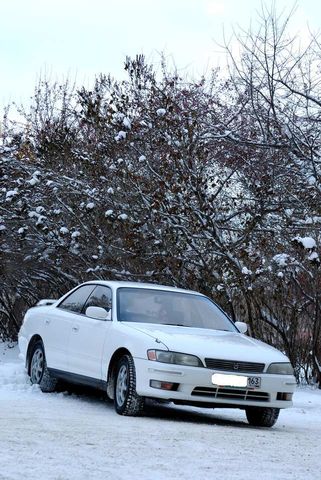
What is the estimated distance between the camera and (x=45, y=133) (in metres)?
20.8

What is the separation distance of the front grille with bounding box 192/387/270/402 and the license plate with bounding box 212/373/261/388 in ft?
0.16

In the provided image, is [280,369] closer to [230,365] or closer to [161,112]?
[230,365]

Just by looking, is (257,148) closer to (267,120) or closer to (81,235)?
(267,120)

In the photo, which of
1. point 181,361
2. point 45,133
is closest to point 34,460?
point 181,361

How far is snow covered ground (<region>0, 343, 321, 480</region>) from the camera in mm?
6234

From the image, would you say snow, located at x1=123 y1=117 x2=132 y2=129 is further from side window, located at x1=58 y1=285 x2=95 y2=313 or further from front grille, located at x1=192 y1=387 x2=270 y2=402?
front grille, located at x1=192 y1=387 x2=270 y2=402

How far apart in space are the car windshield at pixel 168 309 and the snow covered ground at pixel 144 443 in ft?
3.23

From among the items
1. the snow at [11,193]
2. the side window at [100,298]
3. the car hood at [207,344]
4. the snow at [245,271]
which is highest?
the snow at [11,193]

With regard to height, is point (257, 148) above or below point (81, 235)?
above

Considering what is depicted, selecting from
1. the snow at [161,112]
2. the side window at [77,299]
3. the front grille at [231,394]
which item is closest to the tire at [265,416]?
the front grille at [231,394]

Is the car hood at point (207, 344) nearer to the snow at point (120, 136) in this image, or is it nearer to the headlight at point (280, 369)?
the headlight at point (280, 369)

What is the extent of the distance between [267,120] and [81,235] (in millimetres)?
4847

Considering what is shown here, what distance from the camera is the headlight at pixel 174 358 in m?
9.54

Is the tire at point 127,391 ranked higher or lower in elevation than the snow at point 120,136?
lower
